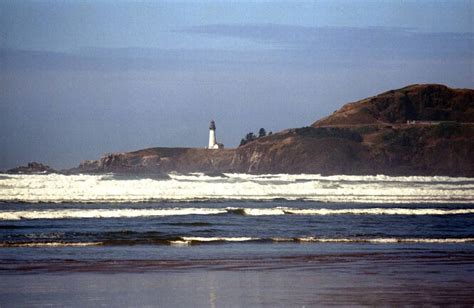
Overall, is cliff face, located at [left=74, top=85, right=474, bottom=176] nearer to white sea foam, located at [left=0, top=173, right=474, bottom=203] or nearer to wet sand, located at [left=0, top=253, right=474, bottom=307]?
white sea foam, located at [left=0, top=173, right=474, bottom=203]

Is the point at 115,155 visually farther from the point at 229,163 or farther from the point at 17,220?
the point at 17,220

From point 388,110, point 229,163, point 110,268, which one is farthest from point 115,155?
point 110,268

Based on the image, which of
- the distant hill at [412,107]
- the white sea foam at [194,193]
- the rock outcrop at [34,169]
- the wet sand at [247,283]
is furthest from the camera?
the distant hill at [412,107]

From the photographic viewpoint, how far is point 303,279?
15.3 meters

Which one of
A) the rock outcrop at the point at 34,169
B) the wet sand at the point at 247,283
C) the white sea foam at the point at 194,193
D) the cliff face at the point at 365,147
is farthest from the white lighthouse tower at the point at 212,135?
the wet sand at the point at 247,283

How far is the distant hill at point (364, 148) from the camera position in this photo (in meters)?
92.3

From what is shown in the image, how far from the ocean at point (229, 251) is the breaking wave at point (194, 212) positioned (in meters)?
0.06

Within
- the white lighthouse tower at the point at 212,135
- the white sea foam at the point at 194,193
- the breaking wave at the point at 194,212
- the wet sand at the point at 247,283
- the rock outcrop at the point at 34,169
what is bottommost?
the wet sand at the point at 247,283

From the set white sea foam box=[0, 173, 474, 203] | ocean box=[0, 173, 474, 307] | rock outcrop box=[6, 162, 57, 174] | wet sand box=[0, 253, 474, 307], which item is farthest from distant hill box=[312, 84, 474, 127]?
wet sand box=[0, 253, 474, 307]

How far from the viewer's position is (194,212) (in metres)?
32.9

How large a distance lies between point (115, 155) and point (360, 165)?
3289 cm

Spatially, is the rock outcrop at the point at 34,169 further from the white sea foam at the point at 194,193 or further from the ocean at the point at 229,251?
the ocean at the point at 229,251

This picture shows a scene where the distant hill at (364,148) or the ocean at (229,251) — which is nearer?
the ocean at (229,251)

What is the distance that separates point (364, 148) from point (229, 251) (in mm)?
78742
